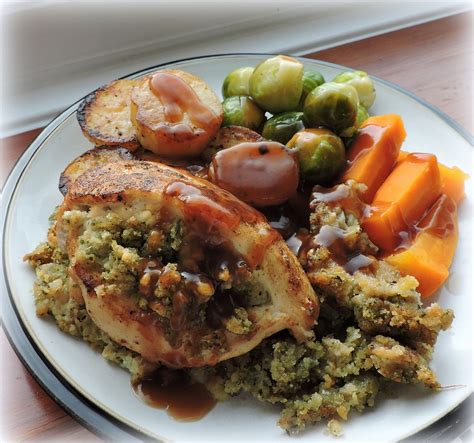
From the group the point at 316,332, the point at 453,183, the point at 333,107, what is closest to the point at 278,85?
the point at 333,107

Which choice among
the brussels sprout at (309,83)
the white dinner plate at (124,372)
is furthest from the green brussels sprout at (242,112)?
the white dinner plate at (124,372)

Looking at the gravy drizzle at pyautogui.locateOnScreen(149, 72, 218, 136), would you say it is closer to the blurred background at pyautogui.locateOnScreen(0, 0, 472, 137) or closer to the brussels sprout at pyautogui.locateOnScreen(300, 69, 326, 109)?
the brussels sprout at pyautogui.locateOnScreen(300, 69, 326, 109)

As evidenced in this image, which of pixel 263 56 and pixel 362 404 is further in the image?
pixel 263 56

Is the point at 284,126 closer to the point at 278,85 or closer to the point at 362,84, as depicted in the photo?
the point at 278,85

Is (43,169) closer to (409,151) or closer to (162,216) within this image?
(162,216)

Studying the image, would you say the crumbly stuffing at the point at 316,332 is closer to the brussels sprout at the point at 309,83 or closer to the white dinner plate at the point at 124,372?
the white dinner plate at the point at 124,372

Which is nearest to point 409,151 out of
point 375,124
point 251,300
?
point 375,124

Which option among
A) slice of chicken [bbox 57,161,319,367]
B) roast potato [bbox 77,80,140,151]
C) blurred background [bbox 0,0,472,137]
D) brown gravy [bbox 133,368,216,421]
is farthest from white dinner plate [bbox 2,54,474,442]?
blurred background [bbox 0,0,472,137]
